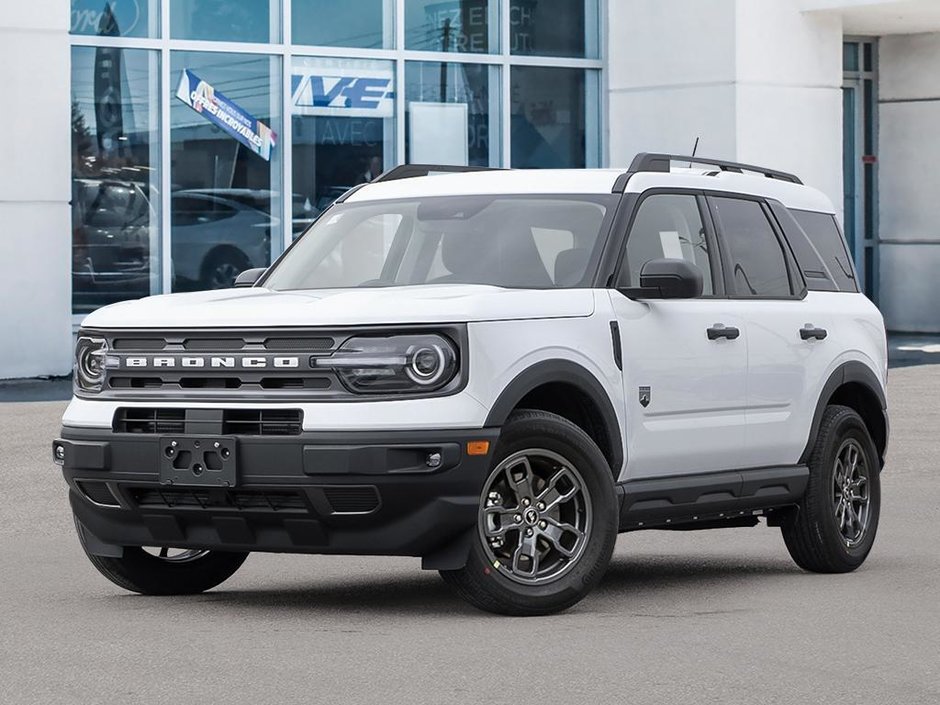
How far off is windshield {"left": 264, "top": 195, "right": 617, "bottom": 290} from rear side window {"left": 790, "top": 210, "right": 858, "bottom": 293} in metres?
1.80

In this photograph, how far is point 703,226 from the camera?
9312 millimetres

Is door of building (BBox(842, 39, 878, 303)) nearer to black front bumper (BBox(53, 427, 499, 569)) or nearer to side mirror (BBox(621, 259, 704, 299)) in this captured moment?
side mirror (BBox(621, 259, 704, 299))

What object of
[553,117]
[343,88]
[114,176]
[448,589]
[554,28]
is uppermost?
[554,28]

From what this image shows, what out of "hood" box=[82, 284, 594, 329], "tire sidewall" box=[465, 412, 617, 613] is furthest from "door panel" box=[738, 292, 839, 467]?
"tire sidewall" box=[465, 412, 617, 613]

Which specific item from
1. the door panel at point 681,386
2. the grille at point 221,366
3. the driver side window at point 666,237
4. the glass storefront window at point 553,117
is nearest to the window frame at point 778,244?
the driver side window at point 666,237

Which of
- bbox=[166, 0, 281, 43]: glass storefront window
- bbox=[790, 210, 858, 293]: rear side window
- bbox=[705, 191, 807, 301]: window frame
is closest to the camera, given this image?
bbox=[705, 191, 807, 301]: window frame

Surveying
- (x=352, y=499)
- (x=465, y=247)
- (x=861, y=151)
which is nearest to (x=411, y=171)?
(x=465, y=247)

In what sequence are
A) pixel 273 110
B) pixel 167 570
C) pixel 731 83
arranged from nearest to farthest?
1. pixel 167 570
2. pixel 273 110
3. pixel 731 83

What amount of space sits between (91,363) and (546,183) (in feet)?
7.07

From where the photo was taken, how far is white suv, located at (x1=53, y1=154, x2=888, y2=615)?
7.60 metres

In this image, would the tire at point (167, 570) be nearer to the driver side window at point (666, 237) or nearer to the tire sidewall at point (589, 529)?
the tire sidewall at point (589, 529)

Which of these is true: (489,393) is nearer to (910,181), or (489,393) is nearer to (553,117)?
(553,117)

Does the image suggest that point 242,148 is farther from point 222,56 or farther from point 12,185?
point 12,185

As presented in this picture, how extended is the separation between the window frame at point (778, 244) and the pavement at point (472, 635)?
1298mm
